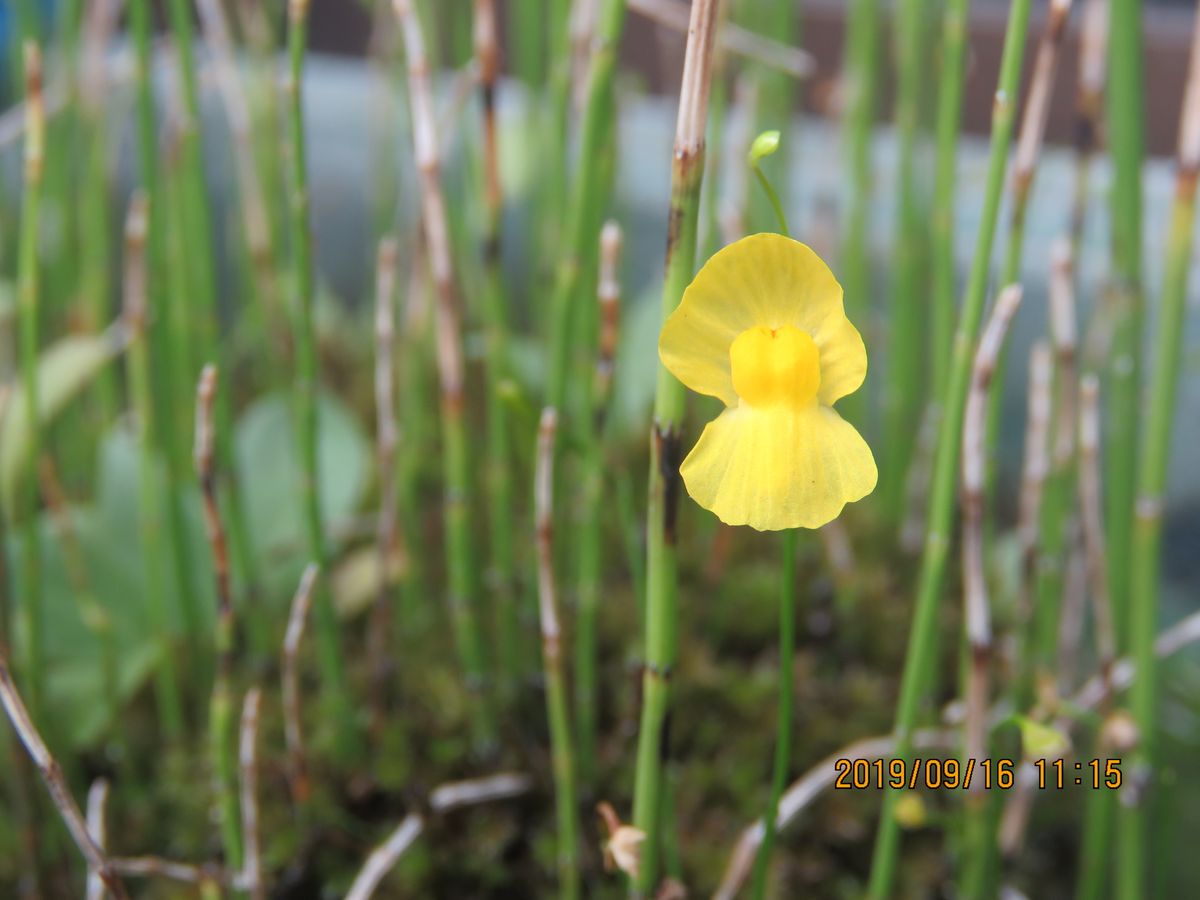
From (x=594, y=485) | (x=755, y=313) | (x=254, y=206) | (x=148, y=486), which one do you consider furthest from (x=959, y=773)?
(x=254, y=206)

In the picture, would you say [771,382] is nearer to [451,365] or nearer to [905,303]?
[451,365]

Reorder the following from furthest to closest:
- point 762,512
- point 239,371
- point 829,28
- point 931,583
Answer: point 829,28 < point 239,371 < point 931,583 < point 762,512

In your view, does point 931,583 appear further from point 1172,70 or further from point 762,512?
point 1172,70

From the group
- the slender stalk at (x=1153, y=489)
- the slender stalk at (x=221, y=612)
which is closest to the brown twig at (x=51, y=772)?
the slender stalk at (x=221, y=612)

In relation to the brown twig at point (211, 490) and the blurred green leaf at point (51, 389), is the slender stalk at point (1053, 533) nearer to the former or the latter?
the brown twig at point (211, 490)

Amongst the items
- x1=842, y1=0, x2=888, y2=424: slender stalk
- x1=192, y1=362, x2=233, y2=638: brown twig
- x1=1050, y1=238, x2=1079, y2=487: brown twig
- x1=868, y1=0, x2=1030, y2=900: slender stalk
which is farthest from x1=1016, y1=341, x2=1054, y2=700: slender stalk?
x1=192, y1=362, x2=233, y2=638: brown twig

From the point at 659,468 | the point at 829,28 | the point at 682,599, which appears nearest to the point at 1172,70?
the point at 829,28
